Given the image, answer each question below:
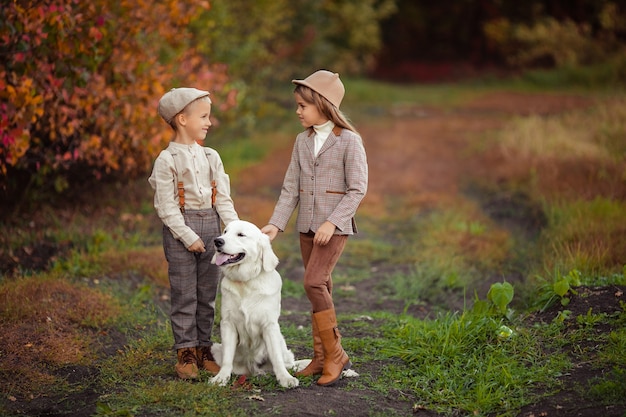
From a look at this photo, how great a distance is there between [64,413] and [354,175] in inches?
85.3

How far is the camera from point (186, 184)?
456 centimetres

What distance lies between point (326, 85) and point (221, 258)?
1233 millimetres

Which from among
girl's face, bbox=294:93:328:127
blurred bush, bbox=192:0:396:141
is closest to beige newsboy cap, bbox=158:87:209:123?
girl's face, bbox=294:93:328:127

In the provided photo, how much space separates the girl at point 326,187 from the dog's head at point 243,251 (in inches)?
7.5

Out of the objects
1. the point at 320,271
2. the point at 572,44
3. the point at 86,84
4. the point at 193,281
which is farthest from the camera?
the point at 572,44

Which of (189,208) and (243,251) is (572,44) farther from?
(243,251)

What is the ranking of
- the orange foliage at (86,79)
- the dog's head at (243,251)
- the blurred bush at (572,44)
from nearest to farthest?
the dog's head at (243,251), the orange foliage at (86,79), the blurred bush at (572,44)

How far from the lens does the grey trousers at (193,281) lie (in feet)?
15.1

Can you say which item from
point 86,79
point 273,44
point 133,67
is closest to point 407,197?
point 133,67

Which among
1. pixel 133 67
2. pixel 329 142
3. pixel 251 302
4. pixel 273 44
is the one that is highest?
pixel 273 44

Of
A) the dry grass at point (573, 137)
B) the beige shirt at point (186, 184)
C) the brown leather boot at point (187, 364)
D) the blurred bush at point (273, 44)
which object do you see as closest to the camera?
the beige shirt at point (186, 184)

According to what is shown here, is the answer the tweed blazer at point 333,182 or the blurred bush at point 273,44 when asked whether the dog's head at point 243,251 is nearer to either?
the tweed blazer at point 333,182

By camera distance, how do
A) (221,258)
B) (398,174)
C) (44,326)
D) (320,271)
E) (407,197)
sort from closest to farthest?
1. (221,258)
2. (320,271)
3. (44,326)
4. (407,197)
5. (398,174)

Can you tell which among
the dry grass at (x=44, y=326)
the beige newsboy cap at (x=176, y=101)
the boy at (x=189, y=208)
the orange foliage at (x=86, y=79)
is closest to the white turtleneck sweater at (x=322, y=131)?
the boy at (x=189, y=208)
